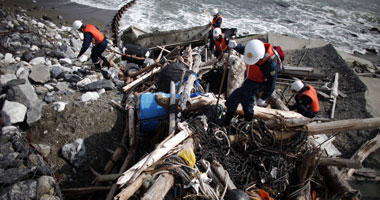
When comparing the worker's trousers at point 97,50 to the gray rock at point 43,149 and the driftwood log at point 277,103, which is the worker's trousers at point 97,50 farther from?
the driftwood log at point 277,103

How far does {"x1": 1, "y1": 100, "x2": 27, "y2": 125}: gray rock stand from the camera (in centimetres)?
465

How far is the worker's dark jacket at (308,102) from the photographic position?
17.9 ft

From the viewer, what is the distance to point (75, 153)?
14.9ft

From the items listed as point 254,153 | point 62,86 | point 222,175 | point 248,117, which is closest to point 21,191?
point 222,175

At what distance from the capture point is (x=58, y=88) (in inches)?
241

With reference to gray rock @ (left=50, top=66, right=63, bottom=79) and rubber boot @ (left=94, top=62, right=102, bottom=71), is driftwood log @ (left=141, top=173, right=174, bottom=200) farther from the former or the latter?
rubber boot @ (left=94, top=62, right=102, bottom=71)

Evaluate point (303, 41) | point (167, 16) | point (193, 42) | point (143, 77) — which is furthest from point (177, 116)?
point (167, 16)

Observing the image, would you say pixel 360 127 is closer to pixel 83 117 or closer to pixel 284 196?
pixel 284 196

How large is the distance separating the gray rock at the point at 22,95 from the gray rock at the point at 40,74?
877 millimetres

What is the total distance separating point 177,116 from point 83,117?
2442 millimetres

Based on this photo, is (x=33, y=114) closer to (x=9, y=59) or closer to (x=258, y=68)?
(x=9, y=59)

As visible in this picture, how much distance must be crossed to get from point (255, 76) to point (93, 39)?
568 cm

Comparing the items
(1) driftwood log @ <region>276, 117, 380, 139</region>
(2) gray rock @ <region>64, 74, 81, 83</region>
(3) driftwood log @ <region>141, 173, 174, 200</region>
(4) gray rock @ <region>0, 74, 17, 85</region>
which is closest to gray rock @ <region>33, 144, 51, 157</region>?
(4) gray rock @ <region>0, 74, 17, 85</region>

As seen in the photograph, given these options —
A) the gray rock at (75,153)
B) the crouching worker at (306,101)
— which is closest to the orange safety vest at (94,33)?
the gray rock at (75,153)
